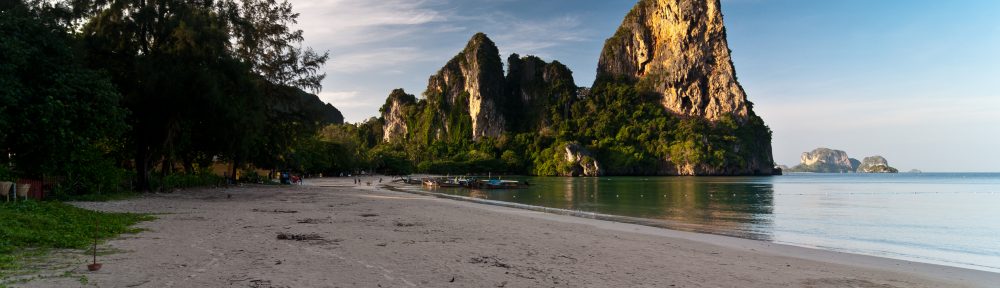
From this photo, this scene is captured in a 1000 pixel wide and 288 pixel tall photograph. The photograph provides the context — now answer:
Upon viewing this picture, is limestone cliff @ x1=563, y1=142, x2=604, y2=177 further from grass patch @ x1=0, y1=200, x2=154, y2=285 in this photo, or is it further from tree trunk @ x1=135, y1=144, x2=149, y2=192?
grass patch @ x1=0, y1=200, x2=154, y2=285

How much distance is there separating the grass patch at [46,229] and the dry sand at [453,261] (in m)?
0.61

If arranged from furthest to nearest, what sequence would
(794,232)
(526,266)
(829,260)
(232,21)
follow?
1. (232,21)
2. (794,232)
3. (829,260)
4. (526,266)

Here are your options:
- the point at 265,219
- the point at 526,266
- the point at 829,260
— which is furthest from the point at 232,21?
the point at 829,260

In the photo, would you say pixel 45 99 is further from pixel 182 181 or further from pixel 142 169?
pixel 182 181

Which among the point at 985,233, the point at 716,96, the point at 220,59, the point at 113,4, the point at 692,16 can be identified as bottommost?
the point at 985,233

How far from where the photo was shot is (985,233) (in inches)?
887

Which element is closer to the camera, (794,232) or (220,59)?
(794,232)

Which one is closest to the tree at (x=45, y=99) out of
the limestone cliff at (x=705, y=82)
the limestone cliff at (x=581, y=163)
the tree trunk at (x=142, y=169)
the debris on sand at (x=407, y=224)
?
the tree trunk at (x=142, y=169)

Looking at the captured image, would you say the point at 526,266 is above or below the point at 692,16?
below

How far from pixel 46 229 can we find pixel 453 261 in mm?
8376

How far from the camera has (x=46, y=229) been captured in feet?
36.1

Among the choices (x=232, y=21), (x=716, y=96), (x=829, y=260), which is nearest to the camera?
(x=829, y=260)

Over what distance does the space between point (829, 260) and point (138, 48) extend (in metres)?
31.4

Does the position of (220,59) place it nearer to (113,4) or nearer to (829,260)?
(113,4)
